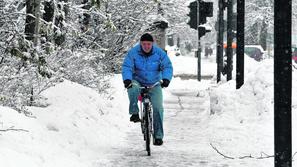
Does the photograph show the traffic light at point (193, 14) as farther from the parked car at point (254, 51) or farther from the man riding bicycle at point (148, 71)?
the parked car at point (254, 51)

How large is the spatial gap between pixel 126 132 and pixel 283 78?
5.98 m

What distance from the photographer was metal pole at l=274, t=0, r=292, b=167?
5.25 metres

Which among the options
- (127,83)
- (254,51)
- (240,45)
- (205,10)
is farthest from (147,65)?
(254,51)

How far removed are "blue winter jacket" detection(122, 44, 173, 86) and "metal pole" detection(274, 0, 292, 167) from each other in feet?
11.3

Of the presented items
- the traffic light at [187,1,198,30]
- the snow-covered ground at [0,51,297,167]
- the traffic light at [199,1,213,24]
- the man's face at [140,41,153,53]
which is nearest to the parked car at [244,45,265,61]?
the traffic light at [187,1,198,30]

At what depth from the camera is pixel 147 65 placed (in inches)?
344

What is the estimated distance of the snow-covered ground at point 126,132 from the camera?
719cm

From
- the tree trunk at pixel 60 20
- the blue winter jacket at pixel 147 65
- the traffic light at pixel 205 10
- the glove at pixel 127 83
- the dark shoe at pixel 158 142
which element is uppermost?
the traffic light at pixel 205 10

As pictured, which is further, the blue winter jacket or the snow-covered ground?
the blue winter jacket

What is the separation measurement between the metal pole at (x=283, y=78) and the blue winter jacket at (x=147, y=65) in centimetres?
344

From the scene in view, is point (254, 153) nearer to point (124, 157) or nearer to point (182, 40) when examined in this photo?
point (124, 157)

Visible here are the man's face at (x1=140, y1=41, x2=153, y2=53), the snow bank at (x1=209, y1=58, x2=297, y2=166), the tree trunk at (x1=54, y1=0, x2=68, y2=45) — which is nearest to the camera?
the man's face at (x1=140, y1=41, x2=153, y2=53)

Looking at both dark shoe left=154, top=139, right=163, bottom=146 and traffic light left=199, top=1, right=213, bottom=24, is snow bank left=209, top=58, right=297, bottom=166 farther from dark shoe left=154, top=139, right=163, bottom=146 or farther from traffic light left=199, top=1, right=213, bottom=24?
traffic light left=199, top=1, right=213, bottom=24

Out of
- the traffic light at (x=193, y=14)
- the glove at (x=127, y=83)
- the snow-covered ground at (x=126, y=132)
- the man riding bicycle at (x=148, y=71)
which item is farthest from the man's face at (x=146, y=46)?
the traffic light at (x=193, y=14)
